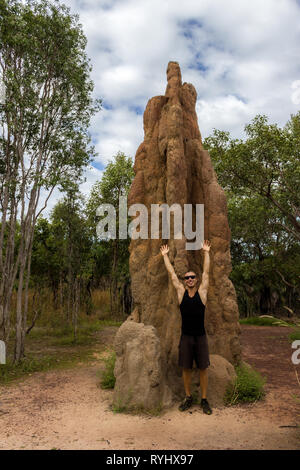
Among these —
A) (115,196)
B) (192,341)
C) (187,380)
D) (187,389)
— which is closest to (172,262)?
(192,341)

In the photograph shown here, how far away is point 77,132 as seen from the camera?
1073cm

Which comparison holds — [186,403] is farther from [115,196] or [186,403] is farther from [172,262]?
[115,196]

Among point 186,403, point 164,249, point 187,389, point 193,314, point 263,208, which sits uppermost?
point 263,208

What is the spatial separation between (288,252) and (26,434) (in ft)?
58.4

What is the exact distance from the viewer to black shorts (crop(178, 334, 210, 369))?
5.54 meters

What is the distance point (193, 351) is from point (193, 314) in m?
0.61

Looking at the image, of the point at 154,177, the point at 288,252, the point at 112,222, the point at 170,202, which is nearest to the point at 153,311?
the point at 170,202

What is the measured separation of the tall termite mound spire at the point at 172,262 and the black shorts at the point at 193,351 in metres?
0.45

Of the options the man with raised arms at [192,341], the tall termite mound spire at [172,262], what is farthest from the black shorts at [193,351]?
the tall termite mound spire at [172,262]

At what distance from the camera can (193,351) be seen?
5672mm

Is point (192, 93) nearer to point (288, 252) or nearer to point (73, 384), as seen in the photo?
point (73, 384)

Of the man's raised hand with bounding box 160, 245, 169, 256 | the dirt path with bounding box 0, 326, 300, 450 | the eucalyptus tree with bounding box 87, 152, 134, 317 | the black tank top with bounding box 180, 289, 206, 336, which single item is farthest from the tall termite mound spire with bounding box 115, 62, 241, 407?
the eucalyptus tree with bounding box 87, 152, 134, 317

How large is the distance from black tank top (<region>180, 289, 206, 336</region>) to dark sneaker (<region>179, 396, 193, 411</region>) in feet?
3.28

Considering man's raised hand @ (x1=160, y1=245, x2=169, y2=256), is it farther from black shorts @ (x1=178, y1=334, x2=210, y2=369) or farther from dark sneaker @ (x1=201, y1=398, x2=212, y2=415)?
dark sneaker @ (x1=201, y1=398, x2=212, y2=415)
